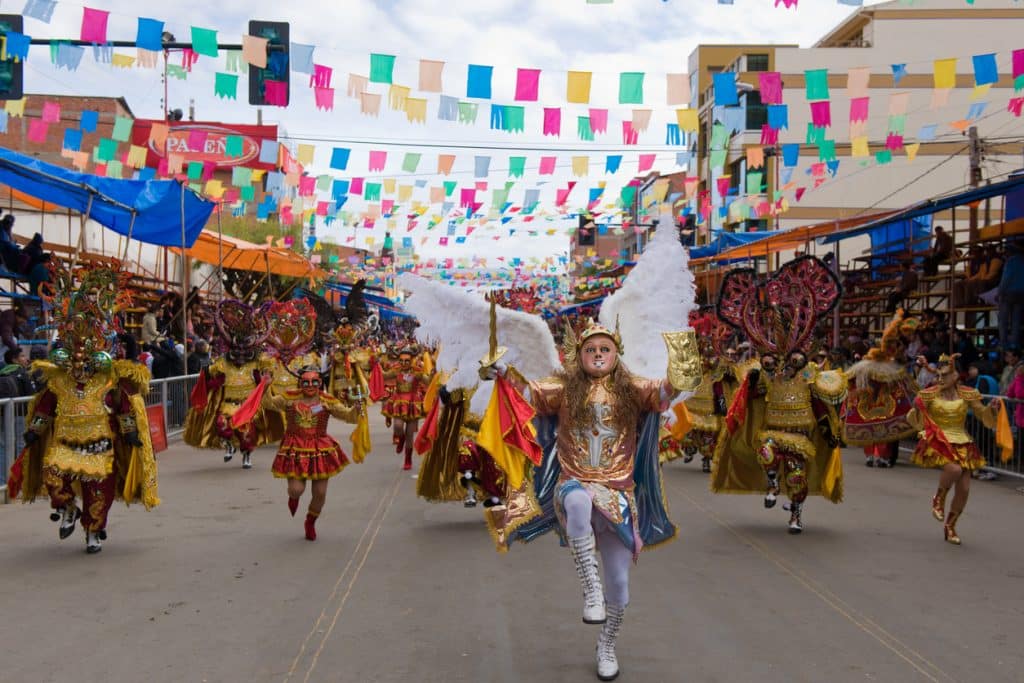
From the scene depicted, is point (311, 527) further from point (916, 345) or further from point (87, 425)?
point (916, 345)

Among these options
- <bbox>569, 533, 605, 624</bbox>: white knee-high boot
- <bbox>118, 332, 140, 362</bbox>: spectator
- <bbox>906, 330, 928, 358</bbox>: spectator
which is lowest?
<bbox>569, 533, 605, 624</bbox>: white knee-high boot

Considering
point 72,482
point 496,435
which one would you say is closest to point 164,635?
point 496,435

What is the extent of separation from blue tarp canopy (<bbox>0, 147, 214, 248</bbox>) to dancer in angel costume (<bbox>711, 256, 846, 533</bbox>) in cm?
790

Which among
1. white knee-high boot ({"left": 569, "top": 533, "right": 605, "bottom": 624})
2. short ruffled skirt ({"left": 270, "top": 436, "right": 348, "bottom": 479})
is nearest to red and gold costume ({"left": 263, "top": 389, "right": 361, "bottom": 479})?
short ruffled skirt ({"left": 270, "top": 436, "right": 348, "bottom": 479})

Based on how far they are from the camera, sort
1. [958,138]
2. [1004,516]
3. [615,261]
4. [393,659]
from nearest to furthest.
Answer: [393,659]
[1004,516]
[958,138]
[615,261]

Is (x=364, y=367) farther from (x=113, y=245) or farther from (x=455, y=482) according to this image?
(x=113, y=245)

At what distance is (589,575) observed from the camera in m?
5.19

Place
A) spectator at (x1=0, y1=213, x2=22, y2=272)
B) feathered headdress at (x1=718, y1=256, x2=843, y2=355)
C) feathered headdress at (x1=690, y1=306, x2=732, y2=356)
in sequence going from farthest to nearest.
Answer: feathered headdress at (x1=690, y1=306, x2=732, y2=356) → spectator at (x1=0, y1=213, x2=22, y2=272) → feathered headdress at (x1=718, y1=256, x2=843, y2=355)

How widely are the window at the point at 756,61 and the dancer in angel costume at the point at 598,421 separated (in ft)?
122

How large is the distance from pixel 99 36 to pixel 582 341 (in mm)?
8821

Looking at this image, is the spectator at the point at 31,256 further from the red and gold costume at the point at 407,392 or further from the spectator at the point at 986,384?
the spectator at the point at 986,384

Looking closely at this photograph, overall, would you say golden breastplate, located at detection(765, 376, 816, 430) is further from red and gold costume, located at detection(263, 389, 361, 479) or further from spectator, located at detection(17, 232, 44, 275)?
spectator, located at detection(17, 232, 44, 275)

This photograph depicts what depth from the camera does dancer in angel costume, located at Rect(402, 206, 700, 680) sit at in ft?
17.4

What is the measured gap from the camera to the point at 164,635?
226 inches
